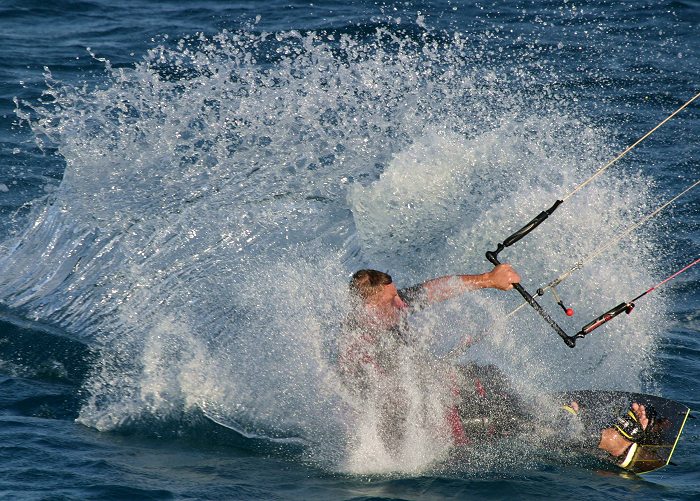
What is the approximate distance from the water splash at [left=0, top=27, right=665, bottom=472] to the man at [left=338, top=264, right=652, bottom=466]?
0.17m

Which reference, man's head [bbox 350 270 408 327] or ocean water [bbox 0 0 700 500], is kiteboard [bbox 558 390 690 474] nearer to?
ocean water [bbox 0 0 700 500]

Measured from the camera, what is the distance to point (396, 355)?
6.44 m

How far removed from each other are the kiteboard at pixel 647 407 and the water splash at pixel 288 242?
1.56 feet

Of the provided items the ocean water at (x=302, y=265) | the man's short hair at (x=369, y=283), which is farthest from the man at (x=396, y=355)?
the ocean water at (x=302, y=265)

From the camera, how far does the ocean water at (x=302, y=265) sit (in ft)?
20.7

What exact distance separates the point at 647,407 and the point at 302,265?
2742mm

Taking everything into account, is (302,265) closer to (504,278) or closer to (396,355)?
(396,355)

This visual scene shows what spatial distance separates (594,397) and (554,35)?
947 centimetres

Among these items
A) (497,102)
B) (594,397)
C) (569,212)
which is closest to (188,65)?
(497,102)

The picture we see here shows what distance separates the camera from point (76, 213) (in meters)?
Answer: 8.75

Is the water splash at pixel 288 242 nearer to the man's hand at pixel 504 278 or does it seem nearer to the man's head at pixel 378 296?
the man's head at pixel 378 296

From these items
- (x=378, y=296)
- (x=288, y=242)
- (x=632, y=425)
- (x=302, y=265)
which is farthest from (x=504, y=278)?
(x=288, y=242)

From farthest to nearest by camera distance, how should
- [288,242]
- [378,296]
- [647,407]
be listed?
1. [288,242]
2. [647,407]
3. [378,296]

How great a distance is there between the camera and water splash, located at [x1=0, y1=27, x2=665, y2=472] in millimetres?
6938
